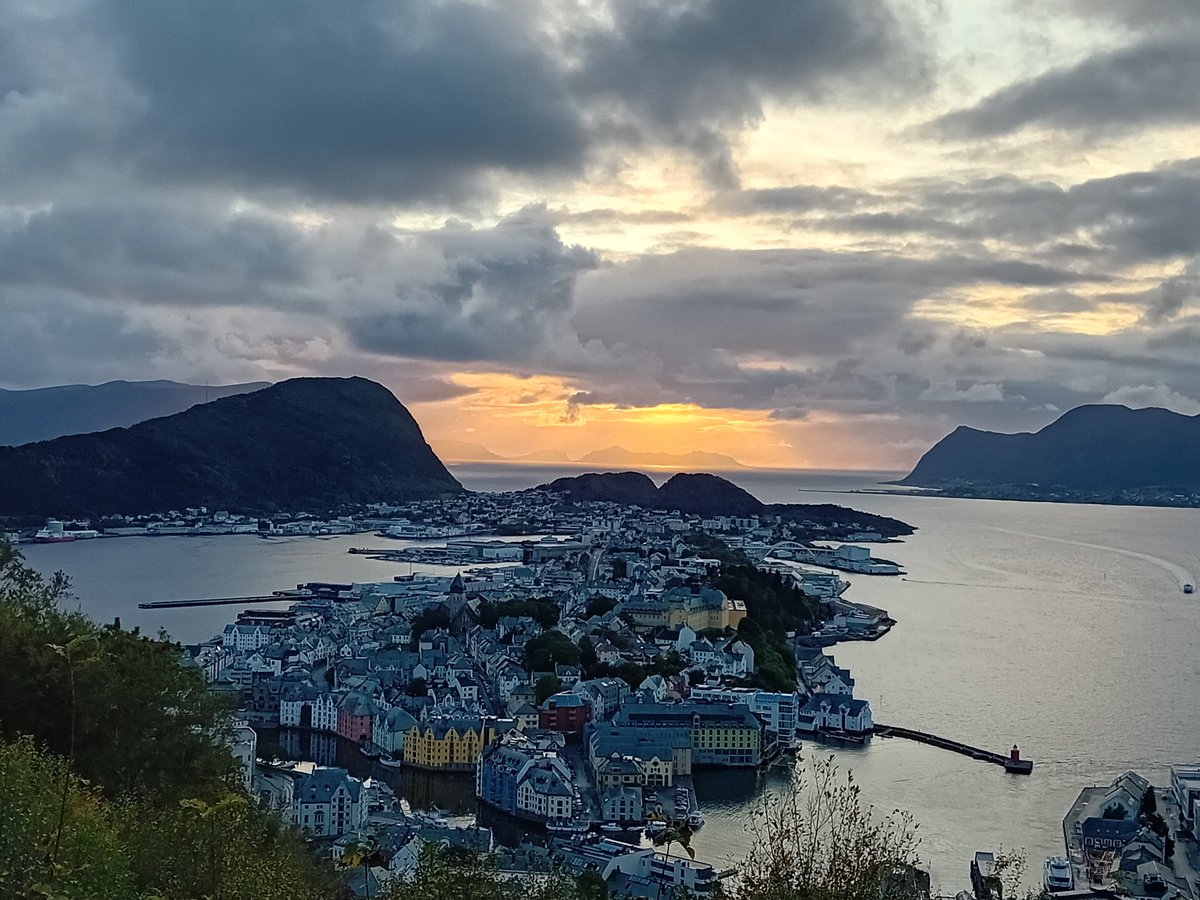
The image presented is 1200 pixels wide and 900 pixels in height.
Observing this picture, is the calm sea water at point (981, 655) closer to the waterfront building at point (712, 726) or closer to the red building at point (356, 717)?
the waterfront building at point (712, 726)

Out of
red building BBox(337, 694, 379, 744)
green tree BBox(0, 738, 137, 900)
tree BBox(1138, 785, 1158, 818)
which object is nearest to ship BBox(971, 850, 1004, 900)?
tree BBox(1138, 785, 1158, 818)

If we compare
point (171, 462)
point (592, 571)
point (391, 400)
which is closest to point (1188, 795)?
point (592, 571)

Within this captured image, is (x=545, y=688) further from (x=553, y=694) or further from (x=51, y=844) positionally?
(x=51, y=844)

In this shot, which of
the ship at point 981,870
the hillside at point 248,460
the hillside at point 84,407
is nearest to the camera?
the ship at point 981,870

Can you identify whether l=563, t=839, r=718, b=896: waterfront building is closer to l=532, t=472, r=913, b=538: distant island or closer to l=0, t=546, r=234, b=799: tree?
l=0, t=546, r=234, b=799: tree

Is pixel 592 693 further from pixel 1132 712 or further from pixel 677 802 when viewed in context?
pixel 1132 712

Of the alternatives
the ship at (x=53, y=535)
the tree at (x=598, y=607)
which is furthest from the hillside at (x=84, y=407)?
the tree at (x=598, y=607)

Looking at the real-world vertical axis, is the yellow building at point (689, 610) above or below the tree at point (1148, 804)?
above
